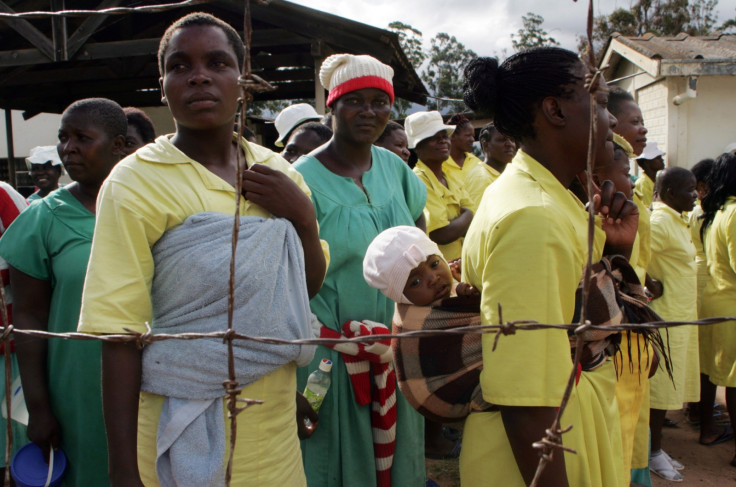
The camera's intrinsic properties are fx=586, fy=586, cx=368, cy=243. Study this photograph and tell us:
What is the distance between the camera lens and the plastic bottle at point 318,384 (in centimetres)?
227

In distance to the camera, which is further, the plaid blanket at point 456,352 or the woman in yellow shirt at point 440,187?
the woman in yellow shirt at point 440,187

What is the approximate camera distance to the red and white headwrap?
2621 millimetres

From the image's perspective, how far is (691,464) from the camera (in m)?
4.02

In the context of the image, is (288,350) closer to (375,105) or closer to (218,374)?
(218,374)

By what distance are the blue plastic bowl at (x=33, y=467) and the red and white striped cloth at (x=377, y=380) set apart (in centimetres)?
99

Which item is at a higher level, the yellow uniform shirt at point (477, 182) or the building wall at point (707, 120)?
the building wall at point (707, 120)

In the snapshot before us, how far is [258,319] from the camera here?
4.56 ft

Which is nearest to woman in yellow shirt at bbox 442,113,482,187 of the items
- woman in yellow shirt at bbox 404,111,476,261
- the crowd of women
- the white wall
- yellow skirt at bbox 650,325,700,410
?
woman in yellow shirt at bbox 404,111,476,261

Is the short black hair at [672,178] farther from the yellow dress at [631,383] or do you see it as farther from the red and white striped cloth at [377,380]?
the red and white striped cloth at [377,380]

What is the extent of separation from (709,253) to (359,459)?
3207 mm

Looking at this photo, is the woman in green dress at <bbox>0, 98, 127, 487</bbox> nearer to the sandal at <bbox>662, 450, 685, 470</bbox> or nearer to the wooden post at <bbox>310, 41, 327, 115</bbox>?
the sandal at <bbox>662, 450, 685, 470</bbox>

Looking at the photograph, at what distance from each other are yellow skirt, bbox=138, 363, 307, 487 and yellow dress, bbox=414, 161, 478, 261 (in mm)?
2515

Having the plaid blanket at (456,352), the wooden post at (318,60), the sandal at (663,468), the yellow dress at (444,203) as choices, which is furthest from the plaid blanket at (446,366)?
the wooden post at (318,60)

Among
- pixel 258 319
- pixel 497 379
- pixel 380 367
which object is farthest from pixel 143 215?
pixel 380 367
